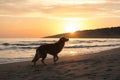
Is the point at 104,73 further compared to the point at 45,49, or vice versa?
the point at 45,49

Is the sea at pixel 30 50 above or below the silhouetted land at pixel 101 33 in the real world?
above

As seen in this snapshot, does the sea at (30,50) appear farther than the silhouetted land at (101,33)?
No

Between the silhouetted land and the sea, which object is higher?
the sea

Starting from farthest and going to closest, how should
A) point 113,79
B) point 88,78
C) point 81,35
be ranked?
point 81,35
point 88,78
point 113,79

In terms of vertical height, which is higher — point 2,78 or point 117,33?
point 2,78

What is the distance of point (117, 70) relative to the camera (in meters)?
9.38

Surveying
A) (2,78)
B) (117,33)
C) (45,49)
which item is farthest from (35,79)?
(117,33)

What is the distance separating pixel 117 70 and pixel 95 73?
2.32 feet

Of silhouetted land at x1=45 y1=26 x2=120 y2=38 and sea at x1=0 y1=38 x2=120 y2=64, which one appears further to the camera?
silhouetted land at x1=45 y1=26 x2=120 y2=38

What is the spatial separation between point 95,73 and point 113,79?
3.68 ft

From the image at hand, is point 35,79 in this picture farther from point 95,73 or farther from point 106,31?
point 106,31

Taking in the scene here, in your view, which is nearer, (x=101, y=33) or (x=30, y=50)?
(x=30, y=50)

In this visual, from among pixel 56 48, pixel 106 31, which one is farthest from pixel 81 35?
pixel 56 48

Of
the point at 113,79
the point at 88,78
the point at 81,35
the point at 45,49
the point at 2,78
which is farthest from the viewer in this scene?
the point at 81,35
